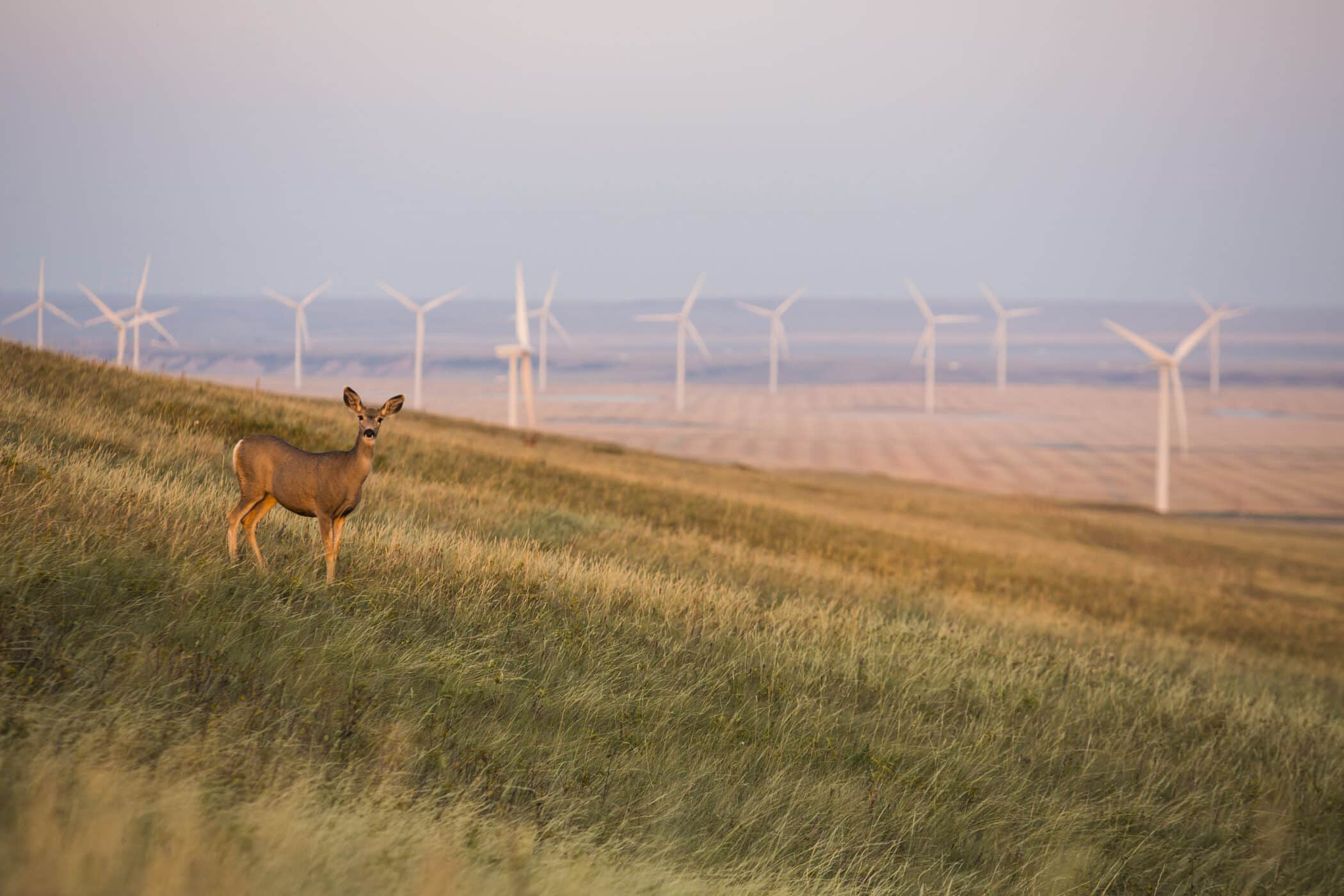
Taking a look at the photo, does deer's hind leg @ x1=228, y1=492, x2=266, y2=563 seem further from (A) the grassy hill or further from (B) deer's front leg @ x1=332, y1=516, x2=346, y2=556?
(B) deer's front leg @ x1=332, y1=516, x2=346, y2=556

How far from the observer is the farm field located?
315ft

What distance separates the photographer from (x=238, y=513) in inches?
316

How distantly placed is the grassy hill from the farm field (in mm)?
65930

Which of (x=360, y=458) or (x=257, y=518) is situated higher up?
(x=360, y=458)

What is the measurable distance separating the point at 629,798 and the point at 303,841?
8.25 feet

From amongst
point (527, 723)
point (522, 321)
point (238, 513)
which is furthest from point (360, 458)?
point (522, 321)

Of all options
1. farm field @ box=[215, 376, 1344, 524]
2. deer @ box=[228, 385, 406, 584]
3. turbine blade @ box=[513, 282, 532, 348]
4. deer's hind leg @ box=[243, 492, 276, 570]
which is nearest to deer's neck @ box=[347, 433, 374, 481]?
deer @ box=[228, 385, 406, 584]

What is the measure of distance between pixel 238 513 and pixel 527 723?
259cm

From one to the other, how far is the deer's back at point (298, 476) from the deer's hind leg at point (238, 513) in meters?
0.08

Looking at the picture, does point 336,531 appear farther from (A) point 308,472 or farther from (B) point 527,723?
(B) point 527,723

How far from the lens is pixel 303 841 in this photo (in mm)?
4688

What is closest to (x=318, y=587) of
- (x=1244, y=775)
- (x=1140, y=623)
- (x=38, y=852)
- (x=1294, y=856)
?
(x=38, y=852)

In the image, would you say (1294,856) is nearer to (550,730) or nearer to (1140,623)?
(550,730)

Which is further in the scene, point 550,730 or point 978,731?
point 978,731
